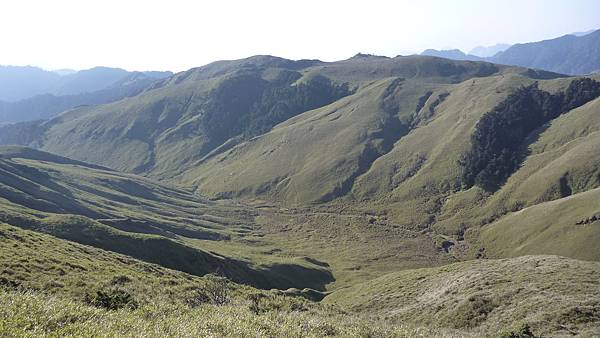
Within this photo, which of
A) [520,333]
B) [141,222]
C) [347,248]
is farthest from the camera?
[347,248]

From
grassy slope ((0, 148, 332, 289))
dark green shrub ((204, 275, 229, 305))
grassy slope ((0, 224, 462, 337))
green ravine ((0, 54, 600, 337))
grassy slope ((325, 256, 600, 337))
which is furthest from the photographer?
grassy slope ((0, 148, 332, 289))

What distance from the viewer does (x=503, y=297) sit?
4325 centimetres

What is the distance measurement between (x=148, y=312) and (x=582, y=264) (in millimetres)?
48914

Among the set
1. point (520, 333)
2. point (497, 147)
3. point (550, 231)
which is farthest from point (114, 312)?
point (497, 147)

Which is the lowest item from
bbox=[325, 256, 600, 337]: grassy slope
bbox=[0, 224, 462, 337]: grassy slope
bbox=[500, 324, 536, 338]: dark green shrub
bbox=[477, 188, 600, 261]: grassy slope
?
bbox=[477, 188, 600, 261]: grassy slope

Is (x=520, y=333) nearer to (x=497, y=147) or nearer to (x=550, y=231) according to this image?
(x=550, y=231)

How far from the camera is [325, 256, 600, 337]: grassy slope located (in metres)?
36.1

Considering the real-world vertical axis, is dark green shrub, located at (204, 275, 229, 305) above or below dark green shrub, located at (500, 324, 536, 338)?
above

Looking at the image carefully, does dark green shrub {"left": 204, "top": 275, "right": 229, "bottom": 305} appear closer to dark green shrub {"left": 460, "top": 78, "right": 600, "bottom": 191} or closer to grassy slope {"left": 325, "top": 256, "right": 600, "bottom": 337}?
grassy slope {"left": 325, "top": 256, "right": 600, "bottom": 337}

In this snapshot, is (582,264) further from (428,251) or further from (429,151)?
Answer: (429,151)

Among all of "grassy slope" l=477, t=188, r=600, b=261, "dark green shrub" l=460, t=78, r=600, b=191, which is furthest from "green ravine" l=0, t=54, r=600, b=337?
"dark green shrub" l=460, t=78, r=600, b=191

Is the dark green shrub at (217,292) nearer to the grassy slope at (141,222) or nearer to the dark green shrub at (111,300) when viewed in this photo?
the dark green shrub at (111,300)

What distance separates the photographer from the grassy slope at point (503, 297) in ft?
118

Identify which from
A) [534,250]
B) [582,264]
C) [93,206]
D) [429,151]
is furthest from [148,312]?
[429,151]
